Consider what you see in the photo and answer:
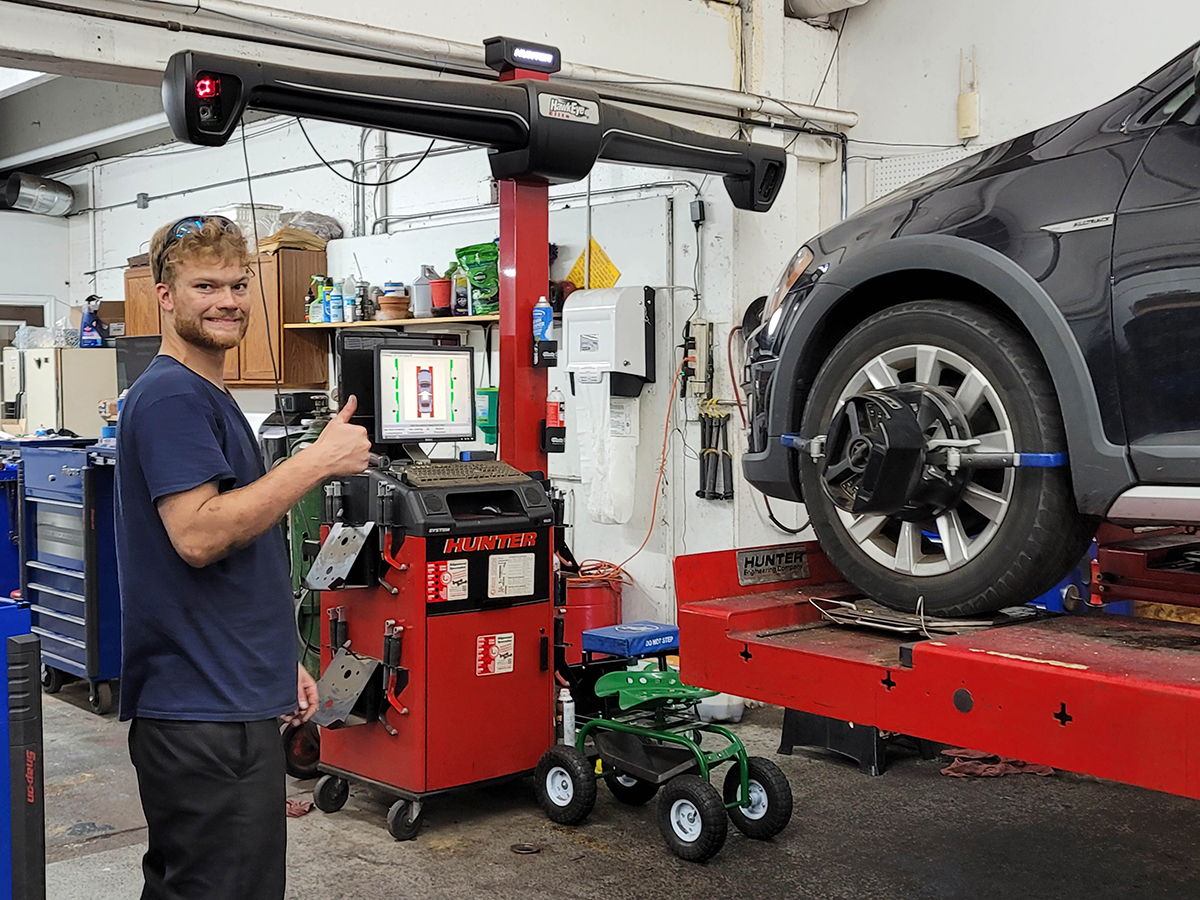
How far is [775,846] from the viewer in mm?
3826

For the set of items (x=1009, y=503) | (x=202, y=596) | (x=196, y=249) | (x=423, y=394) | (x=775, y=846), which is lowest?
(x=775, y=846)

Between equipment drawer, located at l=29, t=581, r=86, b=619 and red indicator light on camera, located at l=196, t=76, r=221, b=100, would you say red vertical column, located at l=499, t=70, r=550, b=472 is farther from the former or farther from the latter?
equipment drawer, located at l=29, t=581, r=86, b=619

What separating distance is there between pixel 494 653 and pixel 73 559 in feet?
8.04

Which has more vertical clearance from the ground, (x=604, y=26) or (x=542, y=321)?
(x=604, y=26)

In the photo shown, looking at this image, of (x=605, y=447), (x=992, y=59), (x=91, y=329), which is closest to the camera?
(x=992, y=59)

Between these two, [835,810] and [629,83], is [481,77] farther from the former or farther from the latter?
[835,810]

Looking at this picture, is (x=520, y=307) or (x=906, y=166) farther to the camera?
(x=906, y=166)

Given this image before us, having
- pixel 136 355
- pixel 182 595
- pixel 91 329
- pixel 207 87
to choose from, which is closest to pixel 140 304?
pixel 91 329

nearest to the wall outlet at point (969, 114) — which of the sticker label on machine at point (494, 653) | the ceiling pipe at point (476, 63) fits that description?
the ceiling pipe at point (476, 63)

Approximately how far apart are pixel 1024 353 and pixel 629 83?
3.20 metres

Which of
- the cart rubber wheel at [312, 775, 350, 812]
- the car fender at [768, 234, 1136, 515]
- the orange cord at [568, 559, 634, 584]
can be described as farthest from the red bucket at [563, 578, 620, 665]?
the car fender at [768, 234, 1136, 515]

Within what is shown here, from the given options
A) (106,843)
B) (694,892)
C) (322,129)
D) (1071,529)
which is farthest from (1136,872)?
(322,129)

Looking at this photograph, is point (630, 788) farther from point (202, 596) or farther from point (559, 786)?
point (202, 596)

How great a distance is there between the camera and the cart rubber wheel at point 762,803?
3.83 m
